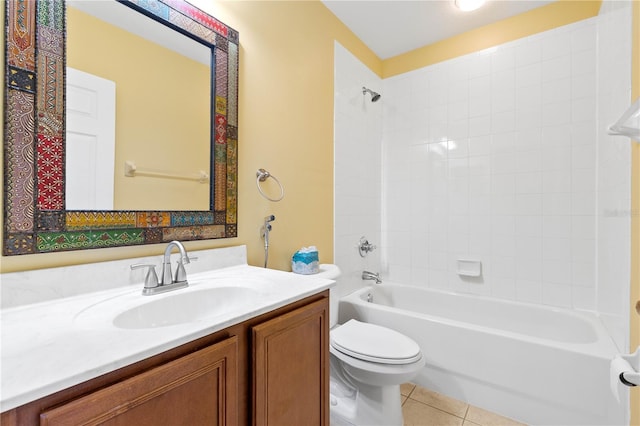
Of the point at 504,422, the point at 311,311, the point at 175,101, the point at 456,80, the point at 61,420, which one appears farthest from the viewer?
the point at 456,80

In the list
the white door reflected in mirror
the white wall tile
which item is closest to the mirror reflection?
the white door reflected in mirror

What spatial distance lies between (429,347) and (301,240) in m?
1.04

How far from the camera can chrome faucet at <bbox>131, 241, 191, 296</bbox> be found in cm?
100

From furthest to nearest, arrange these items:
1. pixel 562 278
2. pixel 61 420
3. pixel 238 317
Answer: pixel 562 278
pixel 238 317
pixel 61 420

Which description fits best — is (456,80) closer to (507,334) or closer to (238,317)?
(507,334)

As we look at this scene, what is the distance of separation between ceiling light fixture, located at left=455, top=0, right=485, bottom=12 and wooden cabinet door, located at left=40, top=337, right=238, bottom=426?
2.40 m

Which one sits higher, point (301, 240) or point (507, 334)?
point (301, 240)

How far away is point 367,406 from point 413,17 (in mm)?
2555

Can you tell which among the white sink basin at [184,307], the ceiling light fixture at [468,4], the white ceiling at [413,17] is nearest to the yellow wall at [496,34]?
the white ceiling at [413,17]

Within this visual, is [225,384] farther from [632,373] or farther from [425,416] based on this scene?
[425,416]

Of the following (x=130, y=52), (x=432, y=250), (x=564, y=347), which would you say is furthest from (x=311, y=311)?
(x=432, y=250)

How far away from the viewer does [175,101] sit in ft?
4.04

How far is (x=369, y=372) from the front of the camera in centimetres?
138

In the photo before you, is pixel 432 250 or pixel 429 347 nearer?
pixel 429 347
